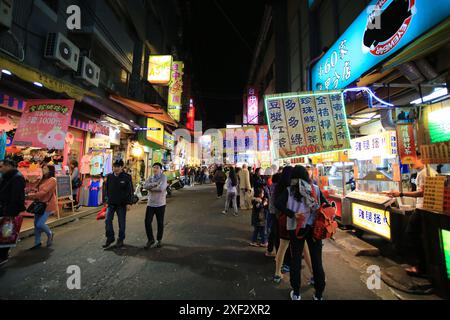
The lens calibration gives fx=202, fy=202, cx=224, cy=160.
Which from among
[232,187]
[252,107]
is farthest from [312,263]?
[252,107]

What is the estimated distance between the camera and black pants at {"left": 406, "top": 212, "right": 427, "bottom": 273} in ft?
12.6

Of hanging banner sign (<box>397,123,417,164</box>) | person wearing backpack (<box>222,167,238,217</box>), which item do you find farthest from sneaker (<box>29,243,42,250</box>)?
hanging banner sign (<box>397,123,417,164</box>)

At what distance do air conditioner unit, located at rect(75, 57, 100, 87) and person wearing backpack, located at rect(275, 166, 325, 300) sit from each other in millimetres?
9239

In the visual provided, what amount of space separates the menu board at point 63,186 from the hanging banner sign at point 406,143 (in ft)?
34.1

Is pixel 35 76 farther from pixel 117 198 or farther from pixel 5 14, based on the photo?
pixel 117 198

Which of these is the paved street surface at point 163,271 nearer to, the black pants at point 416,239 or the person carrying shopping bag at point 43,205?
the person carrying shopping bag at point 43,205

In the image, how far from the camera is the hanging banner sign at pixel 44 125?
18.4ft

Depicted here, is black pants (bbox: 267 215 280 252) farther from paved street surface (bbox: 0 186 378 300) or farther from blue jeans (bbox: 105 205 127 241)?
blue jeans (bbox: 105 205 127 241)

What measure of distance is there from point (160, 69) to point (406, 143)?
14.8m

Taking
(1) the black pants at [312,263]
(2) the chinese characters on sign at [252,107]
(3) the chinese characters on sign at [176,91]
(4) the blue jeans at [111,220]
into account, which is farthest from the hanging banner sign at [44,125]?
(2) the chinese characters on sign at [252,107]

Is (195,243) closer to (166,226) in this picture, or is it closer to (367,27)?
(166,226)

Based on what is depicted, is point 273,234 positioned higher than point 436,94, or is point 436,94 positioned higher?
point 436,94

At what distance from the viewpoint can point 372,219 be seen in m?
5.56

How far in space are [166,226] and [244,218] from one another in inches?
124
